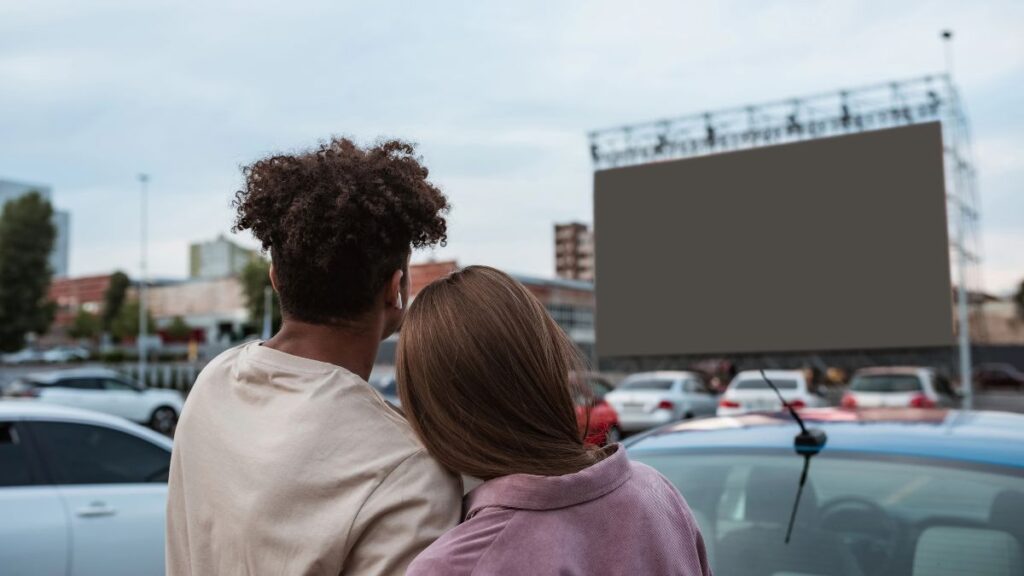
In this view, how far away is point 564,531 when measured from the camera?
130cm

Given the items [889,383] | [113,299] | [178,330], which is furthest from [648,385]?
[113,299]

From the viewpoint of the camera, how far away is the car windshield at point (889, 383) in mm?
16141

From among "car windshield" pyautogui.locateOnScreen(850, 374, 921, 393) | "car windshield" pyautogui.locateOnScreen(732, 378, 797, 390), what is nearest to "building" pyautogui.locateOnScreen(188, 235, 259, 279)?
"car windshield" pyautogui.locateOnScreen(732, 378, 797, 390)

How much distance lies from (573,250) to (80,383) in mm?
20558

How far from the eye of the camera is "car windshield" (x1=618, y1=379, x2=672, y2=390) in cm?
1888

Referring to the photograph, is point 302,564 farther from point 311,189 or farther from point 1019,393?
point 1019,393

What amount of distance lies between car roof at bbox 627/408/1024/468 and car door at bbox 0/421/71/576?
3129mm

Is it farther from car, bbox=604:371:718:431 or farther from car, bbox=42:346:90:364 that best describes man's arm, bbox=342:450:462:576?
car, bbox=42:346:90:364

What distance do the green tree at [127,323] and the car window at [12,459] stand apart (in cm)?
7916

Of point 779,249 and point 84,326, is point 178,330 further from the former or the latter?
point 779,249

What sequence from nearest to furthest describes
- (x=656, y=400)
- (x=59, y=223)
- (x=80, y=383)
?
(x=656, y=400)
(x=80, y=383)
(x=59, y=223)

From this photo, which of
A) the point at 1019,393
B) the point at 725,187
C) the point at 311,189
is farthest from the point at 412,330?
the point at 1019,393

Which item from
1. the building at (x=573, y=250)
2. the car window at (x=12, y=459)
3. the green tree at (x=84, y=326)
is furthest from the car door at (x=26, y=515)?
the green tree at (x=84, y=326)

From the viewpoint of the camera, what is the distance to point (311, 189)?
1.53 metres
